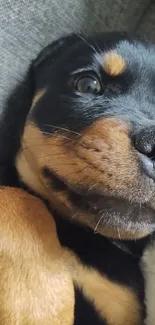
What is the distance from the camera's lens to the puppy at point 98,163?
1.17 meters

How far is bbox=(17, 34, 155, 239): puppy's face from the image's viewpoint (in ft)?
3.79

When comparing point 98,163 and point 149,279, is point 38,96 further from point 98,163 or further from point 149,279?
point 149,279

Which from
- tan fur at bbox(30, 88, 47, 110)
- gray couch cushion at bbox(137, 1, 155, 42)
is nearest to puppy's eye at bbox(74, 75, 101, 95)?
tan fur at bbox(30, 88, 47, 110)

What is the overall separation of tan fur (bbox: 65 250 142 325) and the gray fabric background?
509 mm

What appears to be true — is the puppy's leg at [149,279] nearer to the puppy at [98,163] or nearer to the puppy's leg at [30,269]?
the puppy at [98,163]

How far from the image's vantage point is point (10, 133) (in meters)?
1.61

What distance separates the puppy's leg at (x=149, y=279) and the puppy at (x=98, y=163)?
2 centimetres

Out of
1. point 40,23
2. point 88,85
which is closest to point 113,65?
point 88,85

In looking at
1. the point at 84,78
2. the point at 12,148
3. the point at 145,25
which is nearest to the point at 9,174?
the point at 12,148

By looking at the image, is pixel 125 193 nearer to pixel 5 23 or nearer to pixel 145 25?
pixel 5 23

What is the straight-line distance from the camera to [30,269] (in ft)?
3.89

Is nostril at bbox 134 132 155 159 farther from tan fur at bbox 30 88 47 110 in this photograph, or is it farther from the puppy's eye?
tan fur at bbox 30 88 47 110

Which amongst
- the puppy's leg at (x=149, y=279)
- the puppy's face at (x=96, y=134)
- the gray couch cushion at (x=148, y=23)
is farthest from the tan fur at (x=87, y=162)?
the gray couch cushion at (x=148, y=23)

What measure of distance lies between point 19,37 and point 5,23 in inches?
2.6
